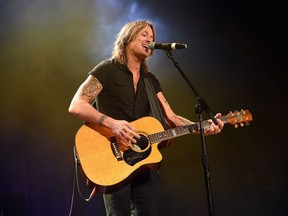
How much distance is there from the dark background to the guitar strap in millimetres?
2367

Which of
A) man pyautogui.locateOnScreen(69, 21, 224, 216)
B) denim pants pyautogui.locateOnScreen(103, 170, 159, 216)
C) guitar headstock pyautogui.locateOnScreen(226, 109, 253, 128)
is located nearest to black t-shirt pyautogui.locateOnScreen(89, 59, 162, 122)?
man pyautogui.locateOnScreen(69, 21, 224, 216)

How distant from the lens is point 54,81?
5.82 m

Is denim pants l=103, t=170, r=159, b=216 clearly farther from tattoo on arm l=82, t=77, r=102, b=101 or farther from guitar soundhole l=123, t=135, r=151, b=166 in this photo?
tattoo on arm l=82, t=77, r=102, b=101

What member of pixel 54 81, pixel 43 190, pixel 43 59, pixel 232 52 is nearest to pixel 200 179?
pixel 232 52

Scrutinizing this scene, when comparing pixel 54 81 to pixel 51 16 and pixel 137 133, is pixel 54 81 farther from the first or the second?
pixel 137 133

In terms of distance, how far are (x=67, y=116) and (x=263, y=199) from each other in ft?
11.2

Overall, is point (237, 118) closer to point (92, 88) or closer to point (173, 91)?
point (92, 88)

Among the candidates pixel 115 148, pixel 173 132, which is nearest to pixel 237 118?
pixel 173 132

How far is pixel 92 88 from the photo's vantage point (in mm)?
3145

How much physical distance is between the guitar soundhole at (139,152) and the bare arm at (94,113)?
0.32 ft

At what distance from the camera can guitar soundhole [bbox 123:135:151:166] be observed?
2.90 meters

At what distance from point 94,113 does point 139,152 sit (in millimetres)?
522

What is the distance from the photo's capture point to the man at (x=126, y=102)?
289 centimetres

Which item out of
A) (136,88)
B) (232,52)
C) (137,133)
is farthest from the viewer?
(232,52)
